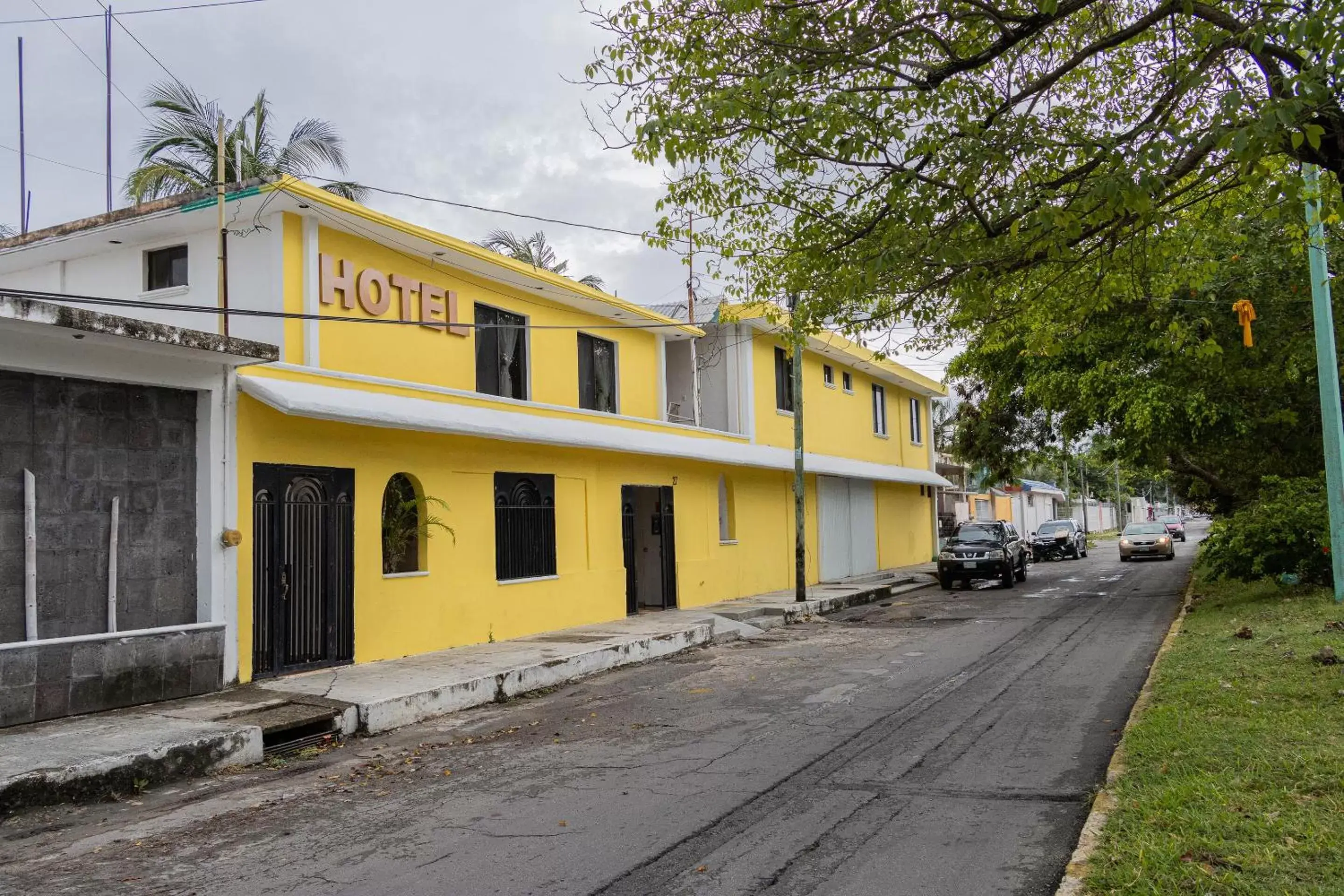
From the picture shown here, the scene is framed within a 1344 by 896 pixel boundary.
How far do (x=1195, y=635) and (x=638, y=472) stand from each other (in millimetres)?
9654

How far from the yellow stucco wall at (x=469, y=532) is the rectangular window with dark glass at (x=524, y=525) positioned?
17 cm

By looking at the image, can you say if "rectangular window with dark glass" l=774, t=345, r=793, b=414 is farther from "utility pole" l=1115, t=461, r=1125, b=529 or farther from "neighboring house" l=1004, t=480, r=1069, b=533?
"utility pole" l=1115, t=461, r=1125, b=529

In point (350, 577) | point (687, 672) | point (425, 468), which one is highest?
point (425, 468)

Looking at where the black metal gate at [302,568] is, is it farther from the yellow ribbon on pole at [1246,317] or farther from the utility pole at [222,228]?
the yellow ribbon on pole at [1246,317]

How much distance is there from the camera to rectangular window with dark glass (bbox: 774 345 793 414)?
80.1 ft

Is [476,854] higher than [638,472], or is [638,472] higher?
[638,472]

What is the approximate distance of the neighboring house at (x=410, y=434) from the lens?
37.3 feet

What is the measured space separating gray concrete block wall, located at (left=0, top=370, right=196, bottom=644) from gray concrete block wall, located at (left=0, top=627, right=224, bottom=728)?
0.24m

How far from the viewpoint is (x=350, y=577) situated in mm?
12219

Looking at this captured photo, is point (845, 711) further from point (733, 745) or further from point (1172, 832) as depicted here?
point (1172, 832)

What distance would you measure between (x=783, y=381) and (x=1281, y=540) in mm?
12148

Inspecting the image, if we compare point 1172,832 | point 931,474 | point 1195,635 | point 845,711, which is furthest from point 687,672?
point 931,474

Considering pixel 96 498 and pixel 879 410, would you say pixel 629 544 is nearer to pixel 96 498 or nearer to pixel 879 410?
pixel 96 498

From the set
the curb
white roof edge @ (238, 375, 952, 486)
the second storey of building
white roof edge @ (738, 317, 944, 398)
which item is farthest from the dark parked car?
the curb
